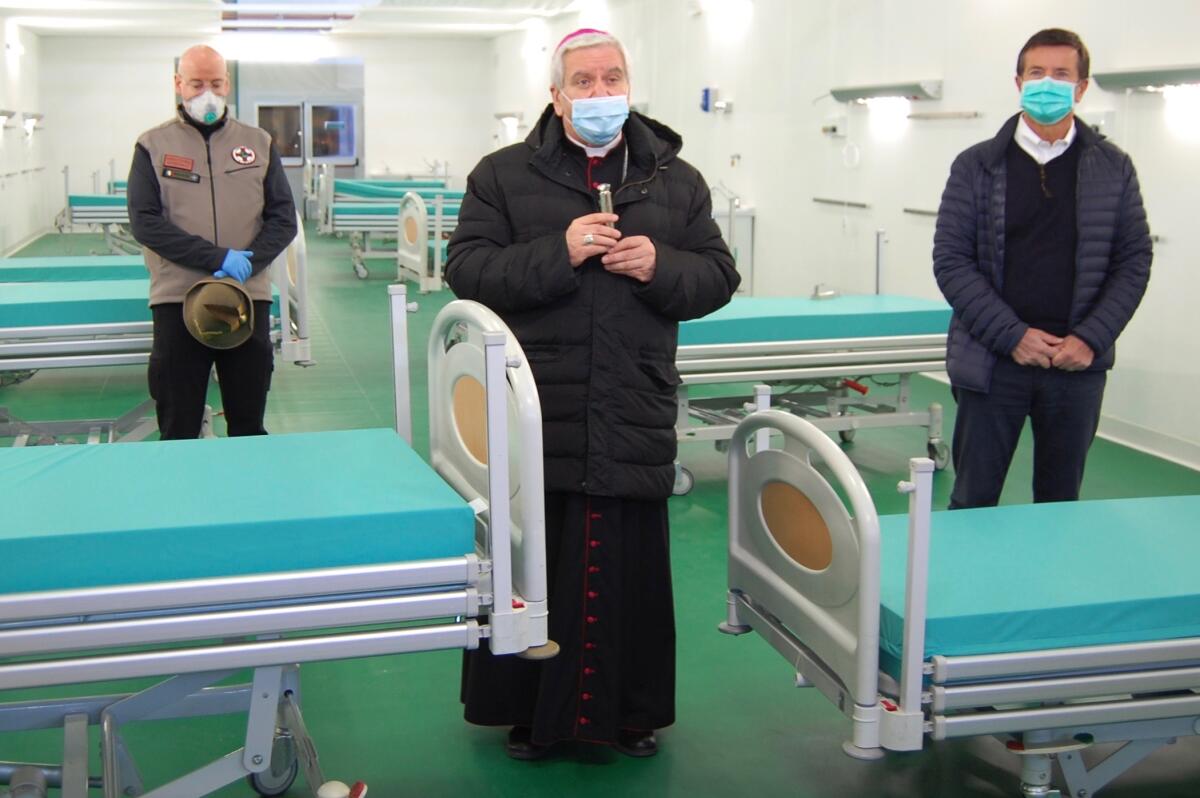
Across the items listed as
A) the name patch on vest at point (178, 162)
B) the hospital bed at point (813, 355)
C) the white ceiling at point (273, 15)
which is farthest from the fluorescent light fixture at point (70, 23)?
the name patch on vest at point (178, 162)

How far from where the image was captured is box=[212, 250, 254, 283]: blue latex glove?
4.38m

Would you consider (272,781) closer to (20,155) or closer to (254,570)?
(254,570)

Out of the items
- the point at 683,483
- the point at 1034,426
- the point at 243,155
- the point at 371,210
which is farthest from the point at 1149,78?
the point at 371,210

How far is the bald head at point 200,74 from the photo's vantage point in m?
4.42

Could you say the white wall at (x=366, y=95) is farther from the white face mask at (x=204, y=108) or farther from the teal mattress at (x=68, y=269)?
the white face mask at (x=204, y=108)

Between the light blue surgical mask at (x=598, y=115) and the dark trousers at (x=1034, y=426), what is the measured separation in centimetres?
140

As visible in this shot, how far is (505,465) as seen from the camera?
2.39m

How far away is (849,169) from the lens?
10.2 meters

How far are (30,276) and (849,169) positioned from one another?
607 centimetres

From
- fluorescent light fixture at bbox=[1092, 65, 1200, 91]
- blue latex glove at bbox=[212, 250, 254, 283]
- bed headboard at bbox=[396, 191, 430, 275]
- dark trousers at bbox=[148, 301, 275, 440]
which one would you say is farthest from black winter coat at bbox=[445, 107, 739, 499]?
bed headboard at bbox=[396, 191, 430, 275]

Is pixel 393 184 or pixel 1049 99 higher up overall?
pixel 1049 99

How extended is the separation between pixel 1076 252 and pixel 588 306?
1485 millimetres

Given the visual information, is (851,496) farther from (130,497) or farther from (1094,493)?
(1094,493)

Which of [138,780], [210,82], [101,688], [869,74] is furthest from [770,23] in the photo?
[138,780]
